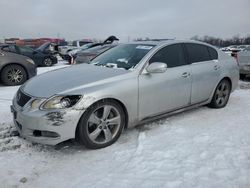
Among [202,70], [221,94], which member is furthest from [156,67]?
[221,94]

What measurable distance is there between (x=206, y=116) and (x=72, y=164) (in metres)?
2.84

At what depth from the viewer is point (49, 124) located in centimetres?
330

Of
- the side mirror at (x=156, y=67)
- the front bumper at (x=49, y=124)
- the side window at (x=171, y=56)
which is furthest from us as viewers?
the side window at (x=171, y=56)

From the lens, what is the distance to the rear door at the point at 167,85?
4039 millimetres

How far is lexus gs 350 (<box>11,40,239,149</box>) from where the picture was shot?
11.0ft

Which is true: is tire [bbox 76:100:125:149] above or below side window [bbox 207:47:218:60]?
below

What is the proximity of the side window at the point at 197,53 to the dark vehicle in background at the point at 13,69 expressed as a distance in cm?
549

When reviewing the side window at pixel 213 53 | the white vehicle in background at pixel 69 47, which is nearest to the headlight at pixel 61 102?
the side window at pixel 213 53

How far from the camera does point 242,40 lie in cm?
5203

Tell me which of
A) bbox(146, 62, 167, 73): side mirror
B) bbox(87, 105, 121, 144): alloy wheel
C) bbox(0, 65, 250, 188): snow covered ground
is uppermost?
bbox(146, 62, 167, 73): side mirror

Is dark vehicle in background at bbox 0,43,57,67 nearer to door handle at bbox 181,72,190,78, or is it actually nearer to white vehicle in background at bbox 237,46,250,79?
white vehicle in background at bbox 237,46,250,79

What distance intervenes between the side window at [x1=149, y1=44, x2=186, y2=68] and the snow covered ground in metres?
1.03

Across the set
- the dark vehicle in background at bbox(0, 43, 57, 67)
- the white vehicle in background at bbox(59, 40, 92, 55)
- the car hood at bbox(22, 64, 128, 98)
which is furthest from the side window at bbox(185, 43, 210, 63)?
the white vehicle in background at bbox(59, 40, 92, 55)

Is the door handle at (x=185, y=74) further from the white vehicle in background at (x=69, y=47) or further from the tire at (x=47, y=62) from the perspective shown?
the white vehicle in background at (x=69, y=47)
